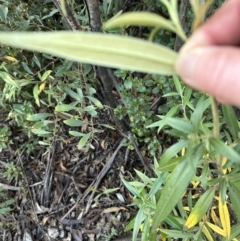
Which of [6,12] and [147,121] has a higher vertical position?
[6,12]

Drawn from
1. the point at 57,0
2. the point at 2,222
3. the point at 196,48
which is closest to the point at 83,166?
the point at 2,222

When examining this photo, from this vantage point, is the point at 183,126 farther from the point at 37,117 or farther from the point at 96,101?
the point at 37,117

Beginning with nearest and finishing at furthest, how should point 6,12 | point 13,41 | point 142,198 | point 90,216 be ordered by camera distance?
point 13,41, point 142,198, point 6,12, point 90,216

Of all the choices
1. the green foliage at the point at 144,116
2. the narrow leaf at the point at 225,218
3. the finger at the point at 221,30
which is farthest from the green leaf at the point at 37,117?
the finger at the point at 221,30

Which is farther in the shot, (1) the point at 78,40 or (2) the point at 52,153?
(2) the point at 52,153

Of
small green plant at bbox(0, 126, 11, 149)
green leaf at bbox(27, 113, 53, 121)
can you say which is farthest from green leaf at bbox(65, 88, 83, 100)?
small green plant at bbox(0, 126, 11, 149)

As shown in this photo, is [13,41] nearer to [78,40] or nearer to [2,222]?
[78,40]
